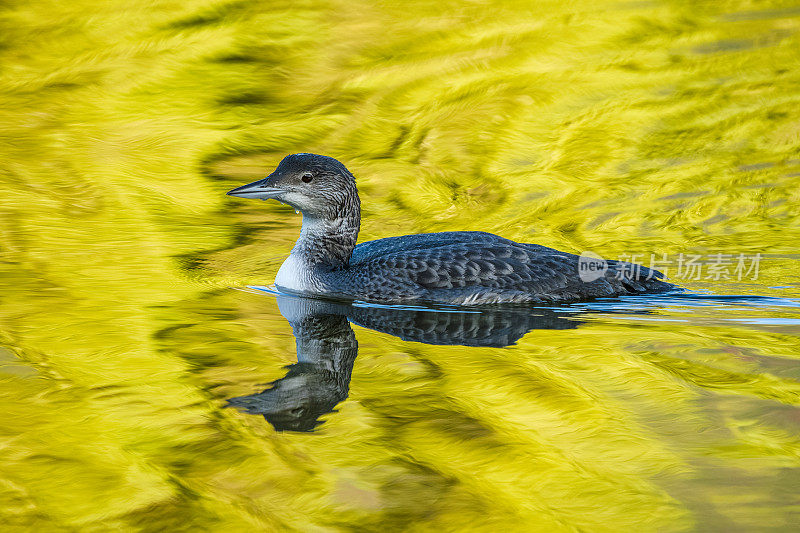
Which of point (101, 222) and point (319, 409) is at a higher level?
point (101, 222)

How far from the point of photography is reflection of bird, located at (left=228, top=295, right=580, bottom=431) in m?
3.84

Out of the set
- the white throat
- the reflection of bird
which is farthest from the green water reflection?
the white throat

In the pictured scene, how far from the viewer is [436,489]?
3217 mm


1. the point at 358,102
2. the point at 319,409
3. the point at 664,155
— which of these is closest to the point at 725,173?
the point at 664,155

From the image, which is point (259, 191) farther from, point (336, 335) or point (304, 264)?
point (336, 335)

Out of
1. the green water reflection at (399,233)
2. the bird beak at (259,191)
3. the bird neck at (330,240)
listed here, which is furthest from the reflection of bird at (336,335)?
the bird beak at (259,191)

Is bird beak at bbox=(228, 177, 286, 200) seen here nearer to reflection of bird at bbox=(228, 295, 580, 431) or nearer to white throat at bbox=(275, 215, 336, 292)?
white throat at bbox=(275, 215, 336, 292)

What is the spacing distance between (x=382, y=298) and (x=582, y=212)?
288 centimetres

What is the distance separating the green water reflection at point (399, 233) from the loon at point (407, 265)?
1.28 ft

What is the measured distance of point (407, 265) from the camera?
5777 millimetres

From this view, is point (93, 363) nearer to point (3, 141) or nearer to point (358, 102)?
point (3, 141)

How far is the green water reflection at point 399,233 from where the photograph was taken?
3.23 meters

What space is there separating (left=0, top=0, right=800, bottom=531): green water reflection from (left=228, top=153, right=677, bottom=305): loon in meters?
0.39

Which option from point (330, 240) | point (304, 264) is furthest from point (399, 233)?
point (304, 264)
